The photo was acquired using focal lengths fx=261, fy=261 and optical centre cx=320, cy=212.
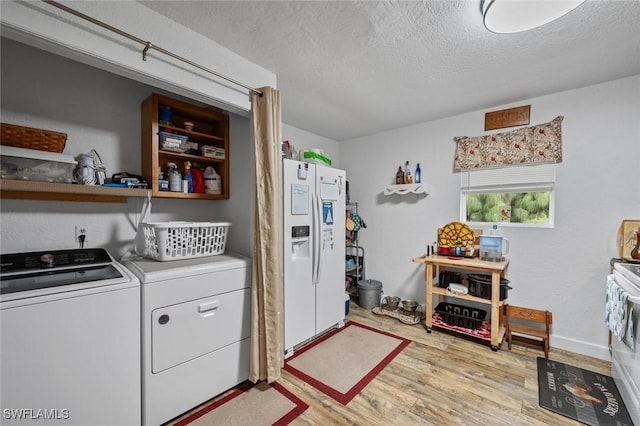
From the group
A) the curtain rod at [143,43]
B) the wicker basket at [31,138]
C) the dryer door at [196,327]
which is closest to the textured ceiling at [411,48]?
the curtain rod at [143,43]

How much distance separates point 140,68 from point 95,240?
1.21 m

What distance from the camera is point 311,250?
2.44 meters

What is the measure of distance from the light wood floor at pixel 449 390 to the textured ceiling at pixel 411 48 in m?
2.35

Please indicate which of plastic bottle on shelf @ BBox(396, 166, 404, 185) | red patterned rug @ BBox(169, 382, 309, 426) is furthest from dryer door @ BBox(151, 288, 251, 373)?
plastic bottle on shelf @ BBox(396, 166, 404, 185)

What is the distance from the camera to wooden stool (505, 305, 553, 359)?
2268mm

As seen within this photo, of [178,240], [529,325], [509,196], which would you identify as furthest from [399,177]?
[178,240]

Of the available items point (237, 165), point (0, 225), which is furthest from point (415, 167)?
point (0, 225)

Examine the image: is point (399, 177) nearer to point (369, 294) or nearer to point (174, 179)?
point (369, 294)

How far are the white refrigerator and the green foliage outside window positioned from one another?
1.52 meters

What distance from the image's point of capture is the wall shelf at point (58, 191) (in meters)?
1.36

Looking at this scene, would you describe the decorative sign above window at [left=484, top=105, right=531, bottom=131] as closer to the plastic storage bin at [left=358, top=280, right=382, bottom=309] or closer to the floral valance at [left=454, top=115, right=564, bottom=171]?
the floral valance at [left=454, top=115, right=564, bottom=171]

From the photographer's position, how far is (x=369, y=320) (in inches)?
120

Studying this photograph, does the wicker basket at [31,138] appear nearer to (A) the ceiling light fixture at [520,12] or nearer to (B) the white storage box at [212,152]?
(B) the white storage box at [212,152]

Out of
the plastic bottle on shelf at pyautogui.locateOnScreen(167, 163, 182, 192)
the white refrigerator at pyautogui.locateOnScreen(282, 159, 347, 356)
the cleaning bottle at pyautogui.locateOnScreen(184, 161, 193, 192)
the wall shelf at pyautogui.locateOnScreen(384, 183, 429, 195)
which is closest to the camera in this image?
the plastic bottle on shelf at pyautogui.locateOnScreen(167, 163, 182, 192)
